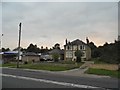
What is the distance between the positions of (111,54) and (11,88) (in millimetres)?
31894

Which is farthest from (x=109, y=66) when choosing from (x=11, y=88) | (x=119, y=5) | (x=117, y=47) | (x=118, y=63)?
(x=11, y=88)

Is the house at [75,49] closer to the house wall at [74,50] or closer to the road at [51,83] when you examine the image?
the house wall at [74,50]

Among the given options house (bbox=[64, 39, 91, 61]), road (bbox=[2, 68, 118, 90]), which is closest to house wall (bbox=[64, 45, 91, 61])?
house (bbox=[64, 39, 91, 61])

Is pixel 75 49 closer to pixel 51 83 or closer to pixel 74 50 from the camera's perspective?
pixel 74 50

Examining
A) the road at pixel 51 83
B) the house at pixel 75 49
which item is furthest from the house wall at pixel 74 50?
the road at pixel 51 83

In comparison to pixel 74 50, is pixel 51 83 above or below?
below

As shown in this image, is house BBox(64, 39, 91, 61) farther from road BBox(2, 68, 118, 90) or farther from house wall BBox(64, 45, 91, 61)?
road BBox(2, 68, 118, 90)

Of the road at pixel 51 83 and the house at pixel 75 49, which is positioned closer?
the road at pixel 51 83

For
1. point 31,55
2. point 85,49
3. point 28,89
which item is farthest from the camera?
point 31,55

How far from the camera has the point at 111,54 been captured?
4491 centimetres

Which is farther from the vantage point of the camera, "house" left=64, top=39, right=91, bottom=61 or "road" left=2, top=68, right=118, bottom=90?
"house" left=64, top=39, right=91, bottom=61

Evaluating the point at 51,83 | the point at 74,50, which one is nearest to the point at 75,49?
the point at 74,50

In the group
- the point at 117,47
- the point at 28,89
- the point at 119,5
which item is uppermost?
the point at 119,5

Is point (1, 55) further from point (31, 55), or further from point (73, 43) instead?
point (73, 43)
